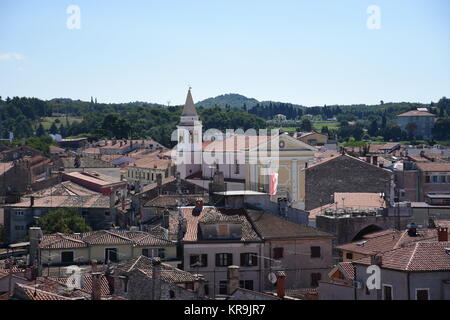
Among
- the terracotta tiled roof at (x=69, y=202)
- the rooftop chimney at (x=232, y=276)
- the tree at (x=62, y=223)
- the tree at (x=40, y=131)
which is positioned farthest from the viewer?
the tree at (x=40, y=131)

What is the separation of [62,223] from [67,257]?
10779 mm

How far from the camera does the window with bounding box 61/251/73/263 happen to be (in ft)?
102

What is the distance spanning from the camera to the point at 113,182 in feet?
204

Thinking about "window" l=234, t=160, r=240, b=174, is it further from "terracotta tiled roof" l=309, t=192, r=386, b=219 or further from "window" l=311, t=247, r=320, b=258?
"window" l=311, t=247, r=320, b=258

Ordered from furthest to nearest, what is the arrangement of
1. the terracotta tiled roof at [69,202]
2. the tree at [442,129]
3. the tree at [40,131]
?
the tree at [40,131]
the tree at [442,129]
the terracotta tiled roof at [69,202]

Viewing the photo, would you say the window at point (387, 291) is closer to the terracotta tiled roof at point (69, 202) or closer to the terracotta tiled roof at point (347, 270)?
Result: the terracotta tiled roof at point (347, 270)

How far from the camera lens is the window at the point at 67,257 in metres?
31.1

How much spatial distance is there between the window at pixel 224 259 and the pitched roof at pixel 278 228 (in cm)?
135

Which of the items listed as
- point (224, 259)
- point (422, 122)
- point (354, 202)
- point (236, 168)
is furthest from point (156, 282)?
point (422, 122)

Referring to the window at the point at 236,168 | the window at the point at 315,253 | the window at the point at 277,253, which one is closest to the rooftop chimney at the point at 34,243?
the window at the point at 277,253

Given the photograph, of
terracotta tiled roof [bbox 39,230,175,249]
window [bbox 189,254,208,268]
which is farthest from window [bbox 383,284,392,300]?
terracotta tiled roof [bbox 39,230,175,249]

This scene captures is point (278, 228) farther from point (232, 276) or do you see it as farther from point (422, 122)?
point (422, 122)
